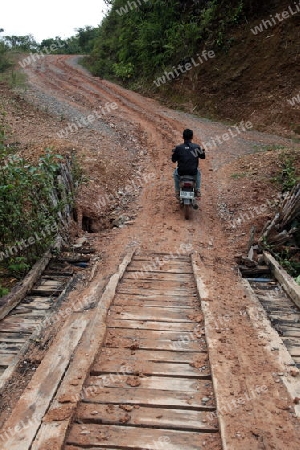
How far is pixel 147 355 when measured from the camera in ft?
11.2

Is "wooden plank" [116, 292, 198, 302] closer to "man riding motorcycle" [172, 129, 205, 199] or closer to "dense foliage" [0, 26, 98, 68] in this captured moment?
"man riding motorcycle" [172, 129, 205, 199]

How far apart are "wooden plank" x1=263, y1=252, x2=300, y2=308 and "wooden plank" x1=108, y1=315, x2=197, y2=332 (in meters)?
1.40

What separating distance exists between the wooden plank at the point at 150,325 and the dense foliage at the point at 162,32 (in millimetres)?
15904

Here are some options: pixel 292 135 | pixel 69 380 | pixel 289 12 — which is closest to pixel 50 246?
pixel 69 380

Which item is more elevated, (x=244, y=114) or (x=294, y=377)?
(x=244, y=114)

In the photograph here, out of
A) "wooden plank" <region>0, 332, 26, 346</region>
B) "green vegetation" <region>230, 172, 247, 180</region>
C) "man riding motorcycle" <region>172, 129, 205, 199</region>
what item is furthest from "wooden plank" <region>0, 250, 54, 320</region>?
"green vegetation" <region>230, 172, 247, 180</region>

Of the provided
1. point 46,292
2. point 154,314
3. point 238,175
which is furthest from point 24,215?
point 238,175

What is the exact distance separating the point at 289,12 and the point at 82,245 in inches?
550

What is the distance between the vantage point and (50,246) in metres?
5.75

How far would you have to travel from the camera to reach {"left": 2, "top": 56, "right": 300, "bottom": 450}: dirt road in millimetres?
2869

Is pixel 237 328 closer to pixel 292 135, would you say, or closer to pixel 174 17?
pixel 292 135

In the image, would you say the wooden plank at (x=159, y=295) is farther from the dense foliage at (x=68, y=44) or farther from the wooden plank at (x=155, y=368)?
the dense foliage at (x=68, y=44)

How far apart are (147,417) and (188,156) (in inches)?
228

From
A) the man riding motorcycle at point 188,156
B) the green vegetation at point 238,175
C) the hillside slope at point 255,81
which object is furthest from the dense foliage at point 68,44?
the man riding motorcycle at point 188,156
